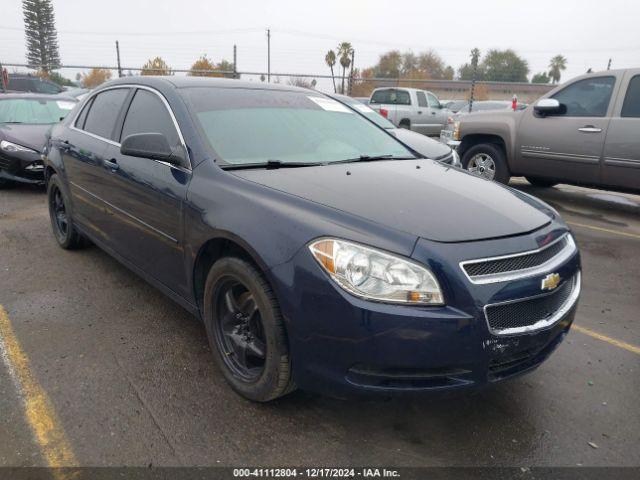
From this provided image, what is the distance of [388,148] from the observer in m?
3.58

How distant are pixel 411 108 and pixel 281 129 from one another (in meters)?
13.3

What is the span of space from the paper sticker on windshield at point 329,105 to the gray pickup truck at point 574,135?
3.87 metres

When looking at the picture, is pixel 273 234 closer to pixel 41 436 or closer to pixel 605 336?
pixel 41 436

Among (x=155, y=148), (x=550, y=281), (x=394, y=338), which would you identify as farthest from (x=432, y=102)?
(x=394, y=338)

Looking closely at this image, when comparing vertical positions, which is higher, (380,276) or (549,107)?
(549,107)

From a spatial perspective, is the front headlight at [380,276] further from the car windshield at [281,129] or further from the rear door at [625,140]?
the rear door at [625,140]

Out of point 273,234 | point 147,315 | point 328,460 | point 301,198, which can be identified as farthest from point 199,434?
point 147,315

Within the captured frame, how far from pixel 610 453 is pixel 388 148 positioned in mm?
2209

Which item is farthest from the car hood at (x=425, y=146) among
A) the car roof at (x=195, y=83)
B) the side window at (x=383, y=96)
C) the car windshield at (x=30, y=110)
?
the side window at (x=383, y=96)

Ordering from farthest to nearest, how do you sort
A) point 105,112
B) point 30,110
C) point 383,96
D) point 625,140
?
point 383,96 → point 30,110 → point 625,140 → point 105,112

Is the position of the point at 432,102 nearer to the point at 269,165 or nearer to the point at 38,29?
the point at 269,165

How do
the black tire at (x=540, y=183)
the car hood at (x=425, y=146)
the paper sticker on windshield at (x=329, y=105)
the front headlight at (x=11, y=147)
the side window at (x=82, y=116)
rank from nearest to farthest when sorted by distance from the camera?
the paper sticker on windshield at (x=329, y=105) → the side window at (x=82, y=116) → the car hood at (x=425, y=146) → the front headlight at (x=11, y=147) → the black tire at (x=540, y=183)

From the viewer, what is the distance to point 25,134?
7543 millimetres

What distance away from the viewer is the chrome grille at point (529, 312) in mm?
2104
